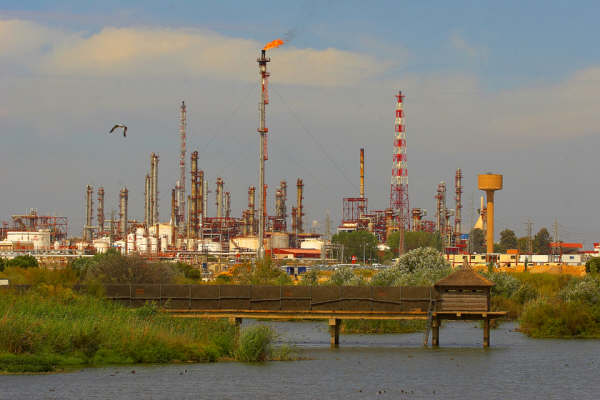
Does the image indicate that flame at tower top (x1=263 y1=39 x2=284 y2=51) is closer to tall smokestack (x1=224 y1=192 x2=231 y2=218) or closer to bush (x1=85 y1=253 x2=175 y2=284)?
bush (x1=85 y1=253 x2=175 y2=284)

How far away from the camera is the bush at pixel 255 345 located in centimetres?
3534

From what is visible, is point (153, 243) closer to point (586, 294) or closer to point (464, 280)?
point (586, 294)

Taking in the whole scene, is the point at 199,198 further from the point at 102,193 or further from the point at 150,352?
the point at 150,352

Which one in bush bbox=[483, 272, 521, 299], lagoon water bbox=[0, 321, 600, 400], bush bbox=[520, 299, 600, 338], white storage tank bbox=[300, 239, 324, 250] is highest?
white storage tank bbox=[300, 239, 324, 250]

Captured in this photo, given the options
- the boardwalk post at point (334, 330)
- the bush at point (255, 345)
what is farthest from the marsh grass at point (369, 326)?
the bush at point (255, 345)

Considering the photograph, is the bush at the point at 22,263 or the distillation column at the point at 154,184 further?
the distillation column at the point at 154,184

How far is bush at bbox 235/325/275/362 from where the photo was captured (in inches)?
1391

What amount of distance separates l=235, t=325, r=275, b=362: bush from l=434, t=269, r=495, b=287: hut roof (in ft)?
34.3

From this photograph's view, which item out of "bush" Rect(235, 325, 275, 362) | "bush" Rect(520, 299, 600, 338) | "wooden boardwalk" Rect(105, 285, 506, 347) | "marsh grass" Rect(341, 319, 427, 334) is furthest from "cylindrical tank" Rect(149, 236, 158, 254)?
"bush" Rect(235, 325, 275, 362)

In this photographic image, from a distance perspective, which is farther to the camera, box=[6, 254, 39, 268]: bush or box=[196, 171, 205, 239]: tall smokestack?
box=[196, 171, 205, 239]: tall smokestack

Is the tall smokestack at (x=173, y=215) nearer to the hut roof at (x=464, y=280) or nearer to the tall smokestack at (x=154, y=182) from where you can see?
the tall smokestack at (x=154, y=182)

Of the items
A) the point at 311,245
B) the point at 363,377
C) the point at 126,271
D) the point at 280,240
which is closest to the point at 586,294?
the point at 363,377

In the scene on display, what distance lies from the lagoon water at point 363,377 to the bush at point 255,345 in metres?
0.69

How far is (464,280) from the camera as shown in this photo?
43.7 m
